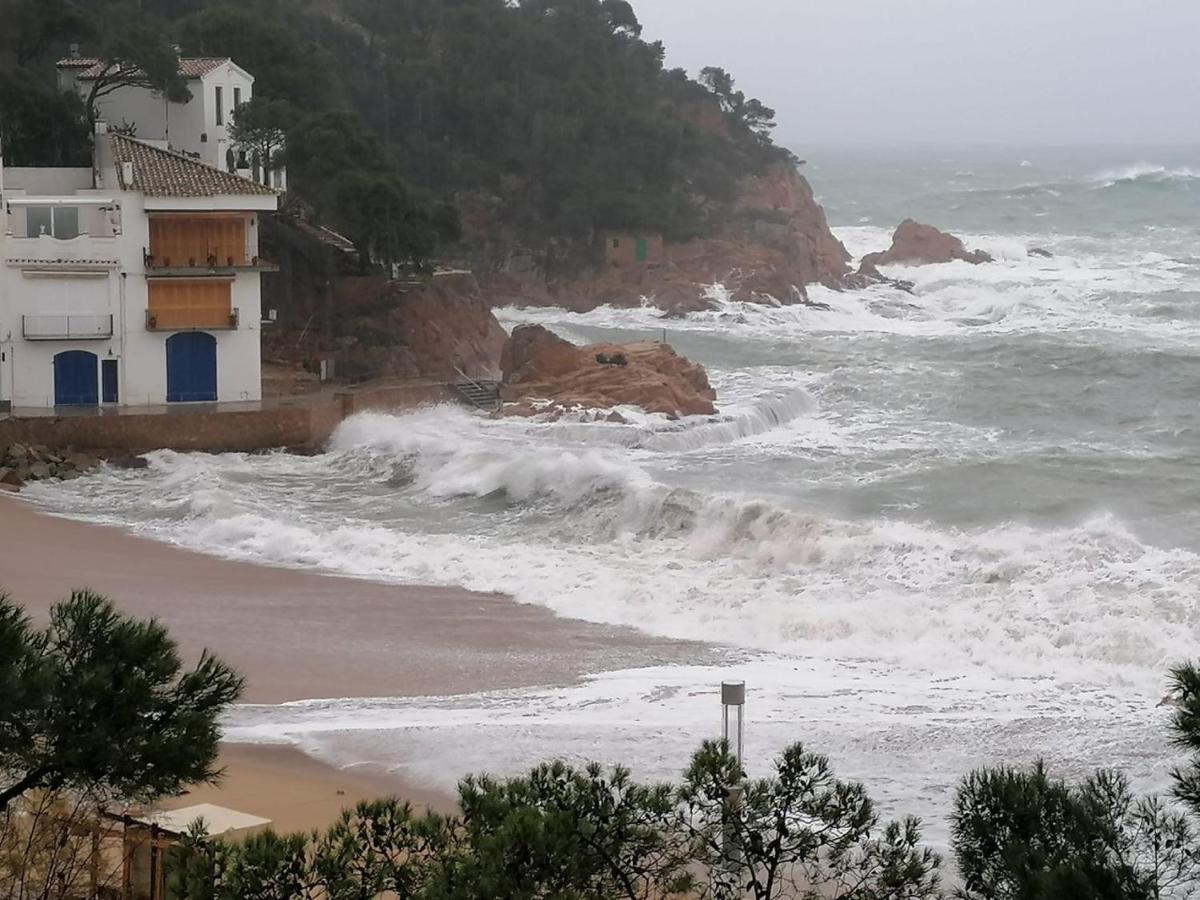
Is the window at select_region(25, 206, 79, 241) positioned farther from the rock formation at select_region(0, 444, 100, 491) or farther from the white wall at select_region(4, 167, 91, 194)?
the rock formation at select_region(0, 444, 100, 491)

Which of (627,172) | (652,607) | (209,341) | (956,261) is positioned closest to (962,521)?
(652,607)

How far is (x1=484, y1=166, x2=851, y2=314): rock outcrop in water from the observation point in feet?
198

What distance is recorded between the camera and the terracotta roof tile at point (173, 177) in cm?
3328

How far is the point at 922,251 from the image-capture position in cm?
7238

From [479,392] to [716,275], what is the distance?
85.2ft

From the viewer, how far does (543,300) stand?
60.8 metres

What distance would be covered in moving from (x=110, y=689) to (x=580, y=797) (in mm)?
2306

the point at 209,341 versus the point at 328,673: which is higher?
Answer: the point at 209,341

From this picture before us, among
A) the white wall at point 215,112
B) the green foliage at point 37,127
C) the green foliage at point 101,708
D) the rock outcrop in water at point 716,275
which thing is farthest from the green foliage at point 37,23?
the green foliage at point 101,708

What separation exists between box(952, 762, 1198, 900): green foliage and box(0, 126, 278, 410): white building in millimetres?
26049

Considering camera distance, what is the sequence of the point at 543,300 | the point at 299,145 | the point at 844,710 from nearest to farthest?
the point at 844,710, the point at 299,145, the point at 543,300

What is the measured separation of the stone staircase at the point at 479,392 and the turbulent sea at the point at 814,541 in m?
0.83

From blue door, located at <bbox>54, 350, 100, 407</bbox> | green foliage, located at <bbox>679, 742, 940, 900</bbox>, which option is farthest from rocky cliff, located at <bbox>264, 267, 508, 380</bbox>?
green foliage, located at <bbox>679, 742, 940, 900</bbox>

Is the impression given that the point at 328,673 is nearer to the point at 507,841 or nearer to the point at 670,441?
the point at 507,841
